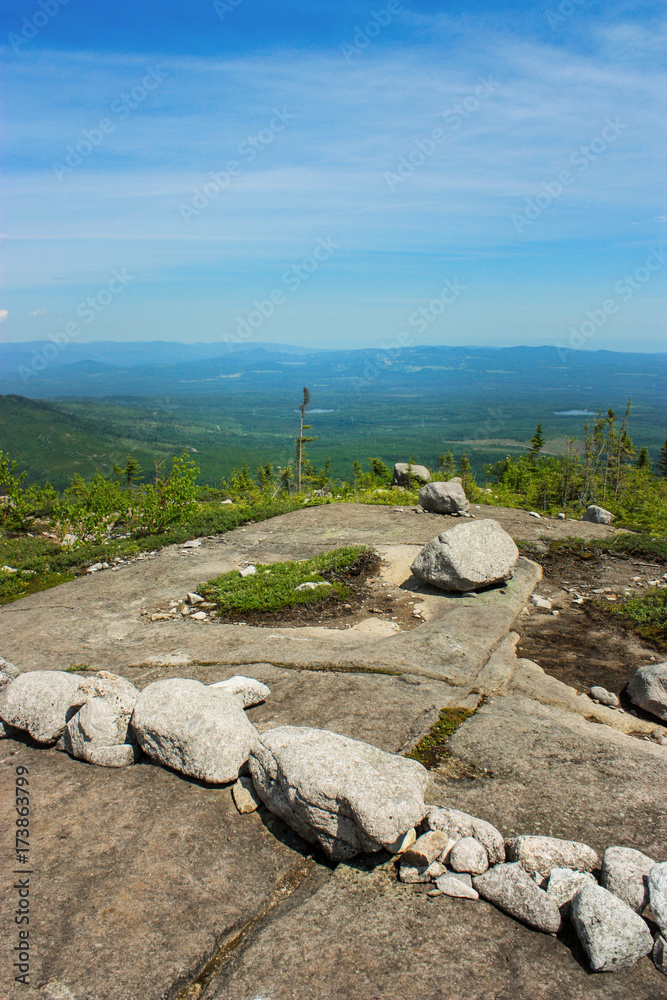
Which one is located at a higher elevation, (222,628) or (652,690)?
(652,690)

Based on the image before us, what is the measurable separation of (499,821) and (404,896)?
133 cm

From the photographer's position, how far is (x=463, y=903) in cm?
456

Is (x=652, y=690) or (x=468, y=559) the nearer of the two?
(x=652, y=690)

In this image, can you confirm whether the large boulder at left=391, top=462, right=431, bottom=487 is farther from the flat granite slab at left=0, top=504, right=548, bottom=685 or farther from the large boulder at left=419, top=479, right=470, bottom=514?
the flat granite slab at left=0, top=504, right=548, bottom=685

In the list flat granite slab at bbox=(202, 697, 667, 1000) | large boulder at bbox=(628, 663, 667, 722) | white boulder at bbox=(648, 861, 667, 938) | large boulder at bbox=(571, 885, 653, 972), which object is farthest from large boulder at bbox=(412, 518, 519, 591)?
large boulder at bbox=(571, 885, 653, 972)

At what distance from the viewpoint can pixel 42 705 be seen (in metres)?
6.78

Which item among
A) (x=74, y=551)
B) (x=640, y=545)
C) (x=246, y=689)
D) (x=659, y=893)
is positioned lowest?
(x=74, y=551)

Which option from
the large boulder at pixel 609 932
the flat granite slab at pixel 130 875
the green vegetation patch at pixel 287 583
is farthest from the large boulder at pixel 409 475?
the large boulder at pixel 609 932

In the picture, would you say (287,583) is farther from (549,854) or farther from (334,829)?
(549,854)

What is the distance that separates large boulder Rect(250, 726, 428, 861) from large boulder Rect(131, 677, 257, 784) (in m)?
0.41

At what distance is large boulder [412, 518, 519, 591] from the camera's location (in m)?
12.6

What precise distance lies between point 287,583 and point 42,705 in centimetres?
694

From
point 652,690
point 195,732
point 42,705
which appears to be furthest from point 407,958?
point 652,690

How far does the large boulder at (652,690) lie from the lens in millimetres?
8258
